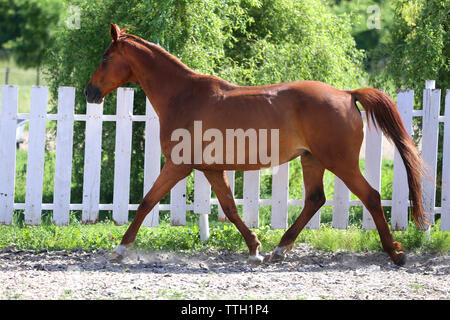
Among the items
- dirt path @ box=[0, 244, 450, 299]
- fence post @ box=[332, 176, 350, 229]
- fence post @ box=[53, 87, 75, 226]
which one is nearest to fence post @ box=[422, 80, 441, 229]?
dirt path @ box=[0, 244, 450, 299]

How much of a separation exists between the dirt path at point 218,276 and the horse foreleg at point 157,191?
7.0 inches

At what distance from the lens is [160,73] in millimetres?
5871

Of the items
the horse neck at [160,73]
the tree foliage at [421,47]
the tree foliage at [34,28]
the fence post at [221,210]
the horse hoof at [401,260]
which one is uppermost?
the tree foliage at [34,28]

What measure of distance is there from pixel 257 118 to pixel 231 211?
3.03ft

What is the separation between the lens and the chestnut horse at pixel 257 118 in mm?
5523

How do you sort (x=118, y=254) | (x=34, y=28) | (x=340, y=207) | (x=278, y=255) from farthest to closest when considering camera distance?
1. (x=34, y=28)
2. (x=340, y=207)
3. (x=278, y=255)
4. (x=118, y=254)

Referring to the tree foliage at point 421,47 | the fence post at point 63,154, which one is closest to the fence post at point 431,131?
the tree foliage at point 421,47

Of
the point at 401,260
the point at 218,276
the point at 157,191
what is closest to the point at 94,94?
the point at 157,191

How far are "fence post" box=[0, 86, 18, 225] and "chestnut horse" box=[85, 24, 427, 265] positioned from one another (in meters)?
1.00

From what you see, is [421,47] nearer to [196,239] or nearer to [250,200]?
[250,200]

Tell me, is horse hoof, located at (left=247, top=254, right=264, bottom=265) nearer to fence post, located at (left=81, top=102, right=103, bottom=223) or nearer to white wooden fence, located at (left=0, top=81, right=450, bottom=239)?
white wooden fence, located at (left=0, top=81, right=450, bottom=239)

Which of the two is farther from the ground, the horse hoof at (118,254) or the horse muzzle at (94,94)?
the horse muzzle at (94,94)

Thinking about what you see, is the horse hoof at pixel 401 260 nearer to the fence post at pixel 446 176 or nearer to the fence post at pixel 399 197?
the fence post at pixel 399 197

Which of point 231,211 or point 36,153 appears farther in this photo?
point 36,153
